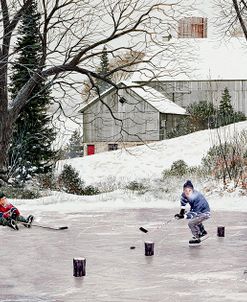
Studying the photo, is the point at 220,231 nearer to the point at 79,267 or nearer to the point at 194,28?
the point at 79,267

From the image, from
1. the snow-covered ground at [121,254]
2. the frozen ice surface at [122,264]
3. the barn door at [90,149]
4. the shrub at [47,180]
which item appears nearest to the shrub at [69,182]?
the shrub at [47,180]

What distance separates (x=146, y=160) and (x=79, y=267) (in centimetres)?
3266

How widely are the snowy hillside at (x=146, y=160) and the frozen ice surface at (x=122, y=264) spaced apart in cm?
2219

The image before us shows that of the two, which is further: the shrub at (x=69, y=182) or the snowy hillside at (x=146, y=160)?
the snowy hillside at (x=146, y=160)

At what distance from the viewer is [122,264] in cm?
986

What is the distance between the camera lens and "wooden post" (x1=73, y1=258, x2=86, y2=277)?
343 inches

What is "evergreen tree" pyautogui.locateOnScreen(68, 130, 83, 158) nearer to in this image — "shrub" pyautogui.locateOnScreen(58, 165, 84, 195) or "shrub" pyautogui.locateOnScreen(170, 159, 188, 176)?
"shrub" pyautogui.locateOnScreen(170, 159, 188, 176)

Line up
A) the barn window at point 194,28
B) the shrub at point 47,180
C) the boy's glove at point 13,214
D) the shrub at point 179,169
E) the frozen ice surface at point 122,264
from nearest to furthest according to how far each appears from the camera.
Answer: the frozen ice surface at point 122,264 < the boy's glove at point 13,214 < the shrub at point 47,180 < the shrub at point 179,169 < the barn window at point 194,28

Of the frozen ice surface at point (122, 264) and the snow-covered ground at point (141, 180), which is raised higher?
the snow-covered ground at point (141, 180)

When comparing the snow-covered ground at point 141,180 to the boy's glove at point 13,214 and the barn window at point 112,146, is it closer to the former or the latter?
the boy's glove at point 13,214

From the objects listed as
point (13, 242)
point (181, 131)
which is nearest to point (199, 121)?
point (181, 131)

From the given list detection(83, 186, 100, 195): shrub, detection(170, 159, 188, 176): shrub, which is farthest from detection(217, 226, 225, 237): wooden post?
detection(170, 159, 188, 176): shrub

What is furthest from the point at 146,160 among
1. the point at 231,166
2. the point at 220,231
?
the point at 220,231

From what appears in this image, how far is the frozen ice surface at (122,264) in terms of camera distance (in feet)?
25.3
